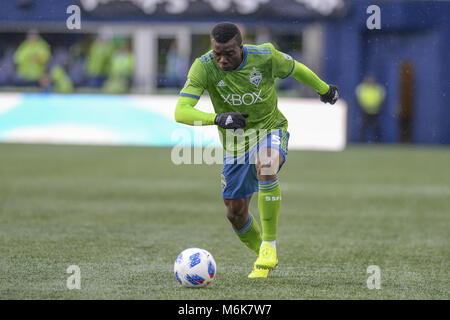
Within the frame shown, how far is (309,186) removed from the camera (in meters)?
13.4

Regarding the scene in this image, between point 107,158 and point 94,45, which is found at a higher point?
point 94,45

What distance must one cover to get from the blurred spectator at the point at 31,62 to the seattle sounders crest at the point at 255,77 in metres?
16.4

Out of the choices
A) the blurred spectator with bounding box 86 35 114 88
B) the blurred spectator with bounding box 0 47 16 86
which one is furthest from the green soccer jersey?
the blurred spectator with bounding box 0 47 16 86

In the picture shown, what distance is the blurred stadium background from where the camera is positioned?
258 inches

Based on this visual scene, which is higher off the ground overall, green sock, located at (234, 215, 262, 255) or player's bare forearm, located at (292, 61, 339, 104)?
player's bare forearm, located at (292, 61, 339, 104)

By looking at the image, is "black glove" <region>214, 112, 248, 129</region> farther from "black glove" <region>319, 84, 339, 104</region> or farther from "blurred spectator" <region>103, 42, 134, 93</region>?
"blurred spectator" <region>103, 42, 134, 93</region>

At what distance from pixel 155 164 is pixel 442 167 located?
233 inches

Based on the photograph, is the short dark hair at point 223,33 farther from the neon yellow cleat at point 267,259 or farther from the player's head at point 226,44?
the neon yellow cleat at point 267,259

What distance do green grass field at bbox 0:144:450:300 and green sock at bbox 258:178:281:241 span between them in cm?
32

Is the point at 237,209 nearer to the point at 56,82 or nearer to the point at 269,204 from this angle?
the point at 269,204

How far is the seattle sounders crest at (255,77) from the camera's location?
6.31 m

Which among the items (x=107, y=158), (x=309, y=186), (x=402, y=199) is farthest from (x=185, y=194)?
(x=107, y=158)

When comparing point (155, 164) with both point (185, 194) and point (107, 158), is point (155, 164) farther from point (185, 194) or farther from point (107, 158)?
point (185, 194)

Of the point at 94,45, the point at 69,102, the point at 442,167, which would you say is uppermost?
the point at 94,45
